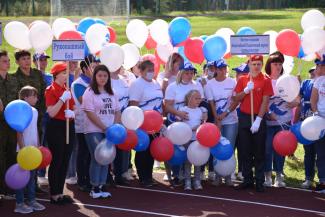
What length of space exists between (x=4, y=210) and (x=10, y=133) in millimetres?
1009

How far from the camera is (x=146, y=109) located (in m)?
9.23

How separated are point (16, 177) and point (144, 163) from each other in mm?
2342

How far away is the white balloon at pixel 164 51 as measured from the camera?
10.7m

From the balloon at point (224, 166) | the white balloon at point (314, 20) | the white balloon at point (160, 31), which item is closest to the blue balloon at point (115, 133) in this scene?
the balloon at point (224, 166)

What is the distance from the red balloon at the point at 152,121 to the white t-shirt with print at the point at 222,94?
3.02 ft

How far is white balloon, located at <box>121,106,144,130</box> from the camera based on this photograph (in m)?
8.57

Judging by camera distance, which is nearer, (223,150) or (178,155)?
(223,150)

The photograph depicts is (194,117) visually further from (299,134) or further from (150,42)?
(150,42)

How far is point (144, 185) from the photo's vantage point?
943cm

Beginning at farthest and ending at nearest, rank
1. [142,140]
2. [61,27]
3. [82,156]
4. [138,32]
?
[138,32] → [61,27] → [82,156] → [142,140]

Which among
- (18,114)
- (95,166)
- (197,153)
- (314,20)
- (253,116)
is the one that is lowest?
(95,166)

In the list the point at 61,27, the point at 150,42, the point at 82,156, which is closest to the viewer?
the point at 82,156

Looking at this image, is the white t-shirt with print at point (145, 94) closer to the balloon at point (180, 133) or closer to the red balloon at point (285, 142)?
the balloon at point (180, 133)

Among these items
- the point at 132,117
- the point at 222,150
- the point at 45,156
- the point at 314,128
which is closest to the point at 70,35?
the point at 132,117
